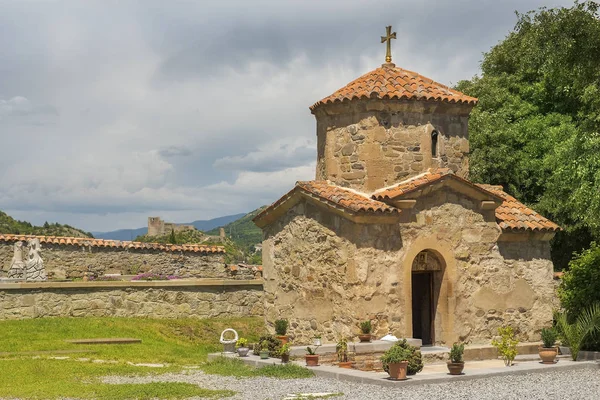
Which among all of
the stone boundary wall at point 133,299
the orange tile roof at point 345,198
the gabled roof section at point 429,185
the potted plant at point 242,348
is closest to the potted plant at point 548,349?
the gabled roof section at point 429,185

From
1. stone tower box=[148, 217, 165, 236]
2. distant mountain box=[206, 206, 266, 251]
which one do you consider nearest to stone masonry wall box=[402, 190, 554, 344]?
stone tower box=[148, 217, 165, 236]

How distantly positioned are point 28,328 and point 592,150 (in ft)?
59.0

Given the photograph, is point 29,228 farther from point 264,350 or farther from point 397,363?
point 397,363

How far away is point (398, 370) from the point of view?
16438mm

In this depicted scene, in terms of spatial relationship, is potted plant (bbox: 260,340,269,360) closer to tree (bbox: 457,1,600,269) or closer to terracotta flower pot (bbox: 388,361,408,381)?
terracotta flower pot (bbox: 388,361,408,381)

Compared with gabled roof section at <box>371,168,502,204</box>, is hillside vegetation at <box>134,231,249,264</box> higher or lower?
higher

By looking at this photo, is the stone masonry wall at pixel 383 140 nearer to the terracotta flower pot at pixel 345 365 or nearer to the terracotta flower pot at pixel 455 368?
the terracotta flower pot at pixel 345 365

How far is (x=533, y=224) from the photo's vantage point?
76.3ft

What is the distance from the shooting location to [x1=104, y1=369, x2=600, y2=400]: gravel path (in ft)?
49.5

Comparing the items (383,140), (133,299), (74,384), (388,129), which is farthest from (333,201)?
(133,299)

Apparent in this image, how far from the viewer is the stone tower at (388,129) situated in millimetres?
22969

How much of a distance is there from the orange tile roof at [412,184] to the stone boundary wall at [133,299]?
395 inches

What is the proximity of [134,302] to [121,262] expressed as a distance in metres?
10.9

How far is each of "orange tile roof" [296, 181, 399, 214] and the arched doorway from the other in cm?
232
